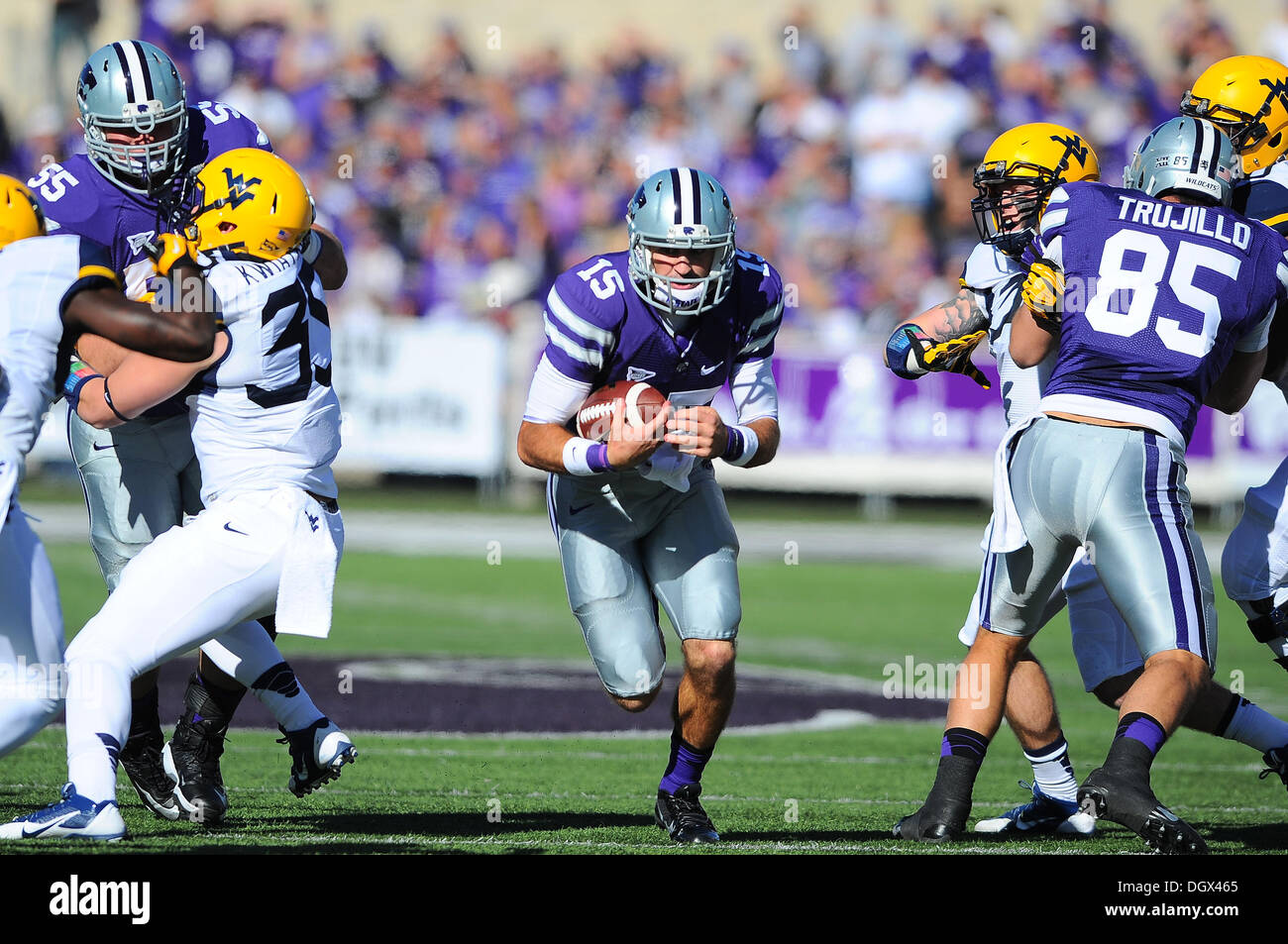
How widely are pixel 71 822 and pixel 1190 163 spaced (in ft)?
12.0

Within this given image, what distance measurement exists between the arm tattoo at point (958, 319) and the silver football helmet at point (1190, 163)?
25.2 inches

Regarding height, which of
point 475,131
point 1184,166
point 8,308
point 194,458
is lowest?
point 194,458

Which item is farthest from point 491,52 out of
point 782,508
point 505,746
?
point 505,746

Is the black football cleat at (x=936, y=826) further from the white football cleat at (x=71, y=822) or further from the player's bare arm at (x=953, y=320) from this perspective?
the white football cleat at (x=71, y=822)

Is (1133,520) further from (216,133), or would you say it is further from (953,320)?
(216,133)

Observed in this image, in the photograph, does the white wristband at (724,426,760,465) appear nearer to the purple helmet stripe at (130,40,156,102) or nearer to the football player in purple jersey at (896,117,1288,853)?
the football player in purple jersey at (896,117,1288,853)

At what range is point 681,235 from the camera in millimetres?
5281

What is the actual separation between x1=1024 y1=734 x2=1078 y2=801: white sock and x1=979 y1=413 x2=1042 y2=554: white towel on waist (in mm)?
884

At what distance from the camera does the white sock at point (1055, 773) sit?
5.80 meters

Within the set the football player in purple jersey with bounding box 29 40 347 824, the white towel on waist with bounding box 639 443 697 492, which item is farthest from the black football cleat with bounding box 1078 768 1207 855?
the football player in purple jersey with bounding box 29 40 347 824

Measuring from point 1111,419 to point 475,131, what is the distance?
589 inches

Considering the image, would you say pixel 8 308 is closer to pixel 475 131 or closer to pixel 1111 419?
pixel 1111 419

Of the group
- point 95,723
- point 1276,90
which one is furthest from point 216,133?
point 1276,90
